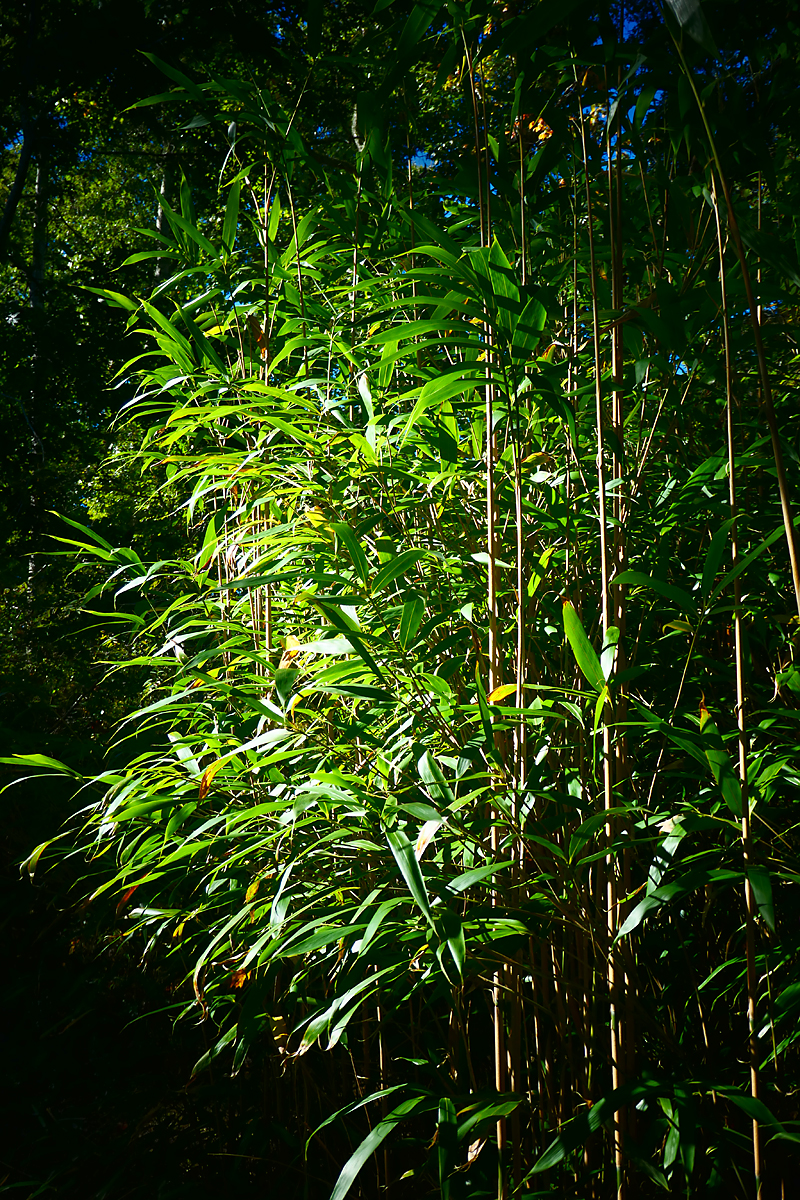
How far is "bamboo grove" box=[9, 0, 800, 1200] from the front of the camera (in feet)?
2.93

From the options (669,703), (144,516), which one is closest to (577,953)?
(669,703)

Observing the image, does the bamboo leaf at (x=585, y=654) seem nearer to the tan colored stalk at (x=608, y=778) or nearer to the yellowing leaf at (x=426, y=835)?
the tan colored stalk at (x=608, y=778)

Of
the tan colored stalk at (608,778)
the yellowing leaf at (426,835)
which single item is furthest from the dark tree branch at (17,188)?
the yellowing leaf at (426,835)

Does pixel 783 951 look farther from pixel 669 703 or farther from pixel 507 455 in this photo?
pixel 507 455

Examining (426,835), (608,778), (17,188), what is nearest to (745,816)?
(608,778)

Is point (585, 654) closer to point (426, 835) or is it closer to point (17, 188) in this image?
point (426, 835)

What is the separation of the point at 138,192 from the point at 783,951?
9.51m

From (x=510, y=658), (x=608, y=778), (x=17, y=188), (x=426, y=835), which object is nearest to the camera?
(x=426, y=835)

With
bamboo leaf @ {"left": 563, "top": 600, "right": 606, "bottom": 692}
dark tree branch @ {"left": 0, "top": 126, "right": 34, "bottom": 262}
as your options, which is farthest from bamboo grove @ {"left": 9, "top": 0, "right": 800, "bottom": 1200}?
dark tree branch @ {"left": 0, "top": 126, "right": 34, "bottom": 262}

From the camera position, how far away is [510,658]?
3.80 feet

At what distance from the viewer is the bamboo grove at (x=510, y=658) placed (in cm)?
89

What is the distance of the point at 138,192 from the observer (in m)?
8.48

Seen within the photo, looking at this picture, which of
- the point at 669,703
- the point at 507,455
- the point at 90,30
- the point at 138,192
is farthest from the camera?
the point at 138,192

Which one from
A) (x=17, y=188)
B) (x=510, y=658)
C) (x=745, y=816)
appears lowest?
(x=745, y=816)
